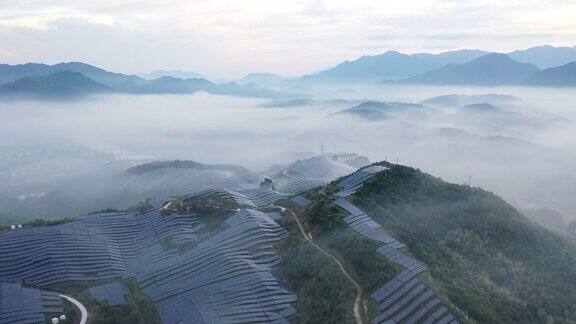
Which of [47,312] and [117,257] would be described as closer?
[47,312]

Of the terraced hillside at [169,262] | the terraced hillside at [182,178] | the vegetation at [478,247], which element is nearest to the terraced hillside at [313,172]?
the terraced hillside at [182,178]

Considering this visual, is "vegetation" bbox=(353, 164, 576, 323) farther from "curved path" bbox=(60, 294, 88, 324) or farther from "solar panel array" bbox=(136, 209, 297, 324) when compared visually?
"curved path" bbox=(60, 294, 88, 324)

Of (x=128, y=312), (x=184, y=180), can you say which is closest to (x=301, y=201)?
(x=128, y=312)

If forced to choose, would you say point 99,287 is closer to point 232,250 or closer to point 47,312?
point 47,312

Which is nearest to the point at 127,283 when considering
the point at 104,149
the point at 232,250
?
the point at 232,250

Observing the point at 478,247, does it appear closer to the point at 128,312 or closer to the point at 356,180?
the point at 356,180

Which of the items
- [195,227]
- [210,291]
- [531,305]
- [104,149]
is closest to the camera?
[531,305]

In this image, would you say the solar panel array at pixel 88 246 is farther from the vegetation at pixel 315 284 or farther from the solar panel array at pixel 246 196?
the vegetation at pixel 315 284
